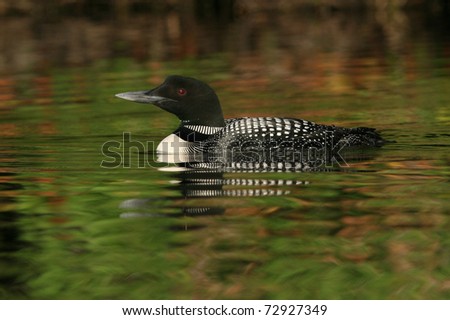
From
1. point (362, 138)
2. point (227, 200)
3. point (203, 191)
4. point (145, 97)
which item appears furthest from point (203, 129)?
point (227, 200)

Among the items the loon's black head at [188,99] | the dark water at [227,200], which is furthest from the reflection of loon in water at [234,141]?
the dark water at [227,200]

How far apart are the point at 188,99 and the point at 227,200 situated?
1.81 metres

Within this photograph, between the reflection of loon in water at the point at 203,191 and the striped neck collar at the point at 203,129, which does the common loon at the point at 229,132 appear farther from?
the reflection of loon in water at the point at 203,191

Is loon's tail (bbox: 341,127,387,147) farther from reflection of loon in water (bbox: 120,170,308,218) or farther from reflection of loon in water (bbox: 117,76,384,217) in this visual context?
reflection of loon in water (bbox: 120,170,308,218)

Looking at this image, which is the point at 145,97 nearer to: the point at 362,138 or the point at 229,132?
the point at 229,132

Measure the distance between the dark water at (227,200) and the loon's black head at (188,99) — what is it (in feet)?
1.47

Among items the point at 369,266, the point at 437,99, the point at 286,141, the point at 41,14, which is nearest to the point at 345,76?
the point at 437,99

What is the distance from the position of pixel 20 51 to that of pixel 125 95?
9611 millimetres

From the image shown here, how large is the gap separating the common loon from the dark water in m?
0.29

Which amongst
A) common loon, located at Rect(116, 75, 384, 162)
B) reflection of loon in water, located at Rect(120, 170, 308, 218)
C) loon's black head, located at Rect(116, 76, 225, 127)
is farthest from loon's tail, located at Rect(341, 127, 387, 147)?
reflection of loon in water, located at Rect(120, 170, 308, 218)

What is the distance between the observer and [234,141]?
313 inches

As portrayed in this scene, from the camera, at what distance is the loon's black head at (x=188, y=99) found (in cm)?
812

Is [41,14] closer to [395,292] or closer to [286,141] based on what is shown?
[286,141]

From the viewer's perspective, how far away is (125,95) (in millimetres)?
8062
